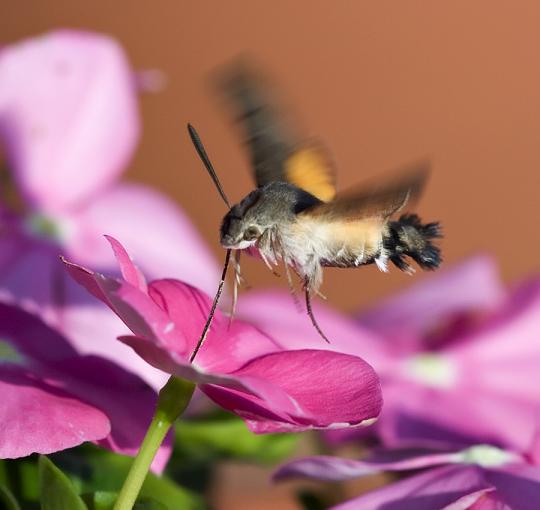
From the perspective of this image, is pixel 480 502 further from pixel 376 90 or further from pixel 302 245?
pixel 376 90

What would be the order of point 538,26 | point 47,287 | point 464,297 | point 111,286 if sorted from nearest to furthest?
point 111,286
point 47,287
point 464,297
point 538,26

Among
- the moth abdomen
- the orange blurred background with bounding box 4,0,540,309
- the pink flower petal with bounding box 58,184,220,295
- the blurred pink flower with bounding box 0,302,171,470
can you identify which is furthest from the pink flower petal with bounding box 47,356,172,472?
the orange blurred background with bounding box 4,0,540,309

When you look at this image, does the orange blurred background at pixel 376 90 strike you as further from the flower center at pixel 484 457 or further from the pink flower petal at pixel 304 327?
the flower center at pixel 484 457

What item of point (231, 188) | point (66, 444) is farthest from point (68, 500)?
point (231, 188)

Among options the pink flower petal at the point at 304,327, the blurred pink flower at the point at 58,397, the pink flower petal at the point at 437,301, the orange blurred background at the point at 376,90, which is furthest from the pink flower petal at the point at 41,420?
the orange blurred background at the point at 376,90

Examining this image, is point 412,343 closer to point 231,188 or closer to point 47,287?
point 47,287

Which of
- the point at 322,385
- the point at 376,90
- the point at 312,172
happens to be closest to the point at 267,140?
the point at 312,172
